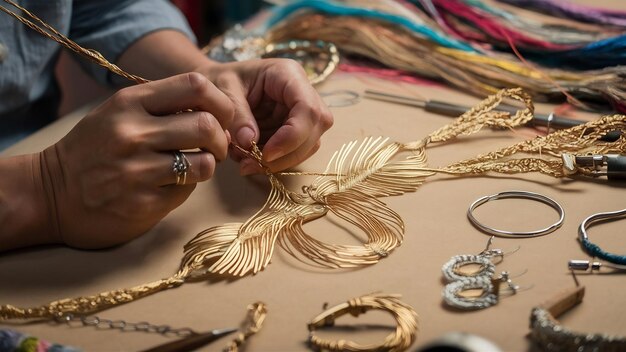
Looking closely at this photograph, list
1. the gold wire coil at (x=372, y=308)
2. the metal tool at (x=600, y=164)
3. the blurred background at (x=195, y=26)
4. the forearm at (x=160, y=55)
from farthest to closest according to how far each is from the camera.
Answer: the blurred background at (x=195, y=26), the forearm at (x=160, y=55), the metal tool at (x=600, y=164), the gold wire coil at (x=372, y=308)

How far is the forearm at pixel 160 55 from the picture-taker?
1082mm

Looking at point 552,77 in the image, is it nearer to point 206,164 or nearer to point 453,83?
point 453,83

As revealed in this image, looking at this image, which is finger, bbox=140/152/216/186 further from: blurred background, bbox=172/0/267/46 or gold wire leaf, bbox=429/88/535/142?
blurred background, bbox=172/0/267/46

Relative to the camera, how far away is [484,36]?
1.22 meters

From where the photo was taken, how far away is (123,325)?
667 mm

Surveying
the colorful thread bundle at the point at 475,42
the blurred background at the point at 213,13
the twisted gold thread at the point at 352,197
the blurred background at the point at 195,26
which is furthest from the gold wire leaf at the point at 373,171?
the blurred background at the point at 213,13

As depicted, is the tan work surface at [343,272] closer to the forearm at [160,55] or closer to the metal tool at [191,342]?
the metal tool at [191,342]

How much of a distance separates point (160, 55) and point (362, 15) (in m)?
0.35

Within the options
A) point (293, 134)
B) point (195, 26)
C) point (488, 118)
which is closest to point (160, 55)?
point (293, 134)

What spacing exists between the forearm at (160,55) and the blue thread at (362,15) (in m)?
0.22

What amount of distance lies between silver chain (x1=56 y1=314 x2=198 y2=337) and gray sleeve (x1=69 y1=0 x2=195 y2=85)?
1.89 feet

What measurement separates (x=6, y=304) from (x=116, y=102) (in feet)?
0.71

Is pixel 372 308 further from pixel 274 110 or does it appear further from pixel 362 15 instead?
pixel 362 15

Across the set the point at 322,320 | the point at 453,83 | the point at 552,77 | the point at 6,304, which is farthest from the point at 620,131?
the point at 6,304
